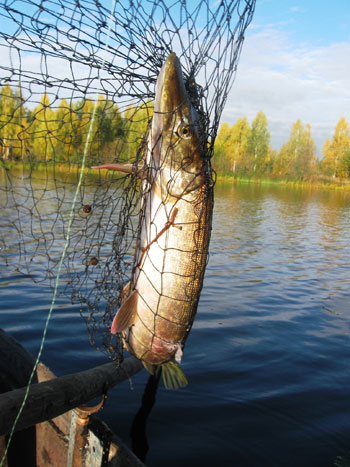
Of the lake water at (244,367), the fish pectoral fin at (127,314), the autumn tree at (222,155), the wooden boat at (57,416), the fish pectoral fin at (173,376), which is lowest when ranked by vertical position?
the lake water at (244,367)

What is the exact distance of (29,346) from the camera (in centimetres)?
585

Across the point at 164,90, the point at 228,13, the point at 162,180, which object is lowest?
the point at 162,180

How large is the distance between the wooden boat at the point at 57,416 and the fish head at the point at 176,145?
151 centimetres

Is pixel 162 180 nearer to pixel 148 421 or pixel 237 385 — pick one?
pixel 148 421

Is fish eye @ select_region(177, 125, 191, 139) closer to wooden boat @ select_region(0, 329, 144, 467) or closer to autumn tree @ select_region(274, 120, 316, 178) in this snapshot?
wooden boat @ select_region(0, 329, 144, 467)

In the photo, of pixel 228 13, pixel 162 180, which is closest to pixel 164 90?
pixel 162 180

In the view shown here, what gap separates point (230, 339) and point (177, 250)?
176 inches

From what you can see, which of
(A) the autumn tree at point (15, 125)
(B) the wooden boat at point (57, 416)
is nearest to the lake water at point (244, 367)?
(B) the wooden boat at point (57, 416)

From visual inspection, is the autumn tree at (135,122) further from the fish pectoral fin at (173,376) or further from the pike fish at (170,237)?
the fish pectoral fin at (173,376)

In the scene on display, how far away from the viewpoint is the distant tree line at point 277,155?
259ft

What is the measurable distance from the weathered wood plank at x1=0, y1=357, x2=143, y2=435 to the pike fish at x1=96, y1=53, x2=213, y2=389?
510mm

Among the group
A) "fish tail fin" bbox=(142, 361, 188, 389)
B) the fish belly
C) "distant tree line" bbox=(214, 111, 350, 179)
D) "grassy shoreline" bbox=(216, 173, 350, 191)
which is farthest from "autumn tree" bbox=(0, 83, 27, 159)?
"distant tree line" bbox=(214, 111, 350, 179)

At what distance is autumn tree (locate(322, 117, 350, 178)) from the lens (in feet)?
267

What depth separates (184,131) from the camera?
2.60m
